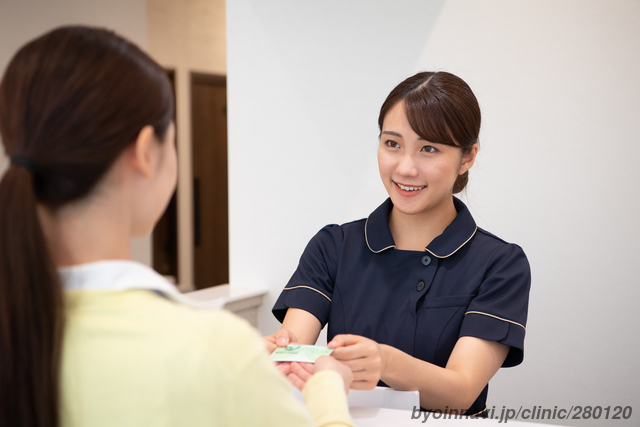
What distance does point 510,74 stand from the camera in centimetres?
237

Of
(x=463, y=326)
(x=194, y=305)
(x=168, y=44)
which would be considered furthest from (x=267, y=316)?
(x=168, y=44)

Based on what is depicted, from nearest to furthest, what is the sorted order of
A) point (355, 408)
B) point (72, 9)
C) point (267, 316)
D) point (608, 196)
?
point (355, 408) < point (608, 196) < point (267, 316) < point (72, 9)

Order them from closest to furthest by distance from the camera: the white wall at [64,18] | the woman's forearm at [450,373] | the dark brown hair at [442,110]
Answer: the woman's forearm at [450,373] < the dark brown hair at [442,110] < the white wall at [64,18]

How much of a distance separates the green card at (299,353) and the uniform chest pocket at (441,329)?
0.40 metres

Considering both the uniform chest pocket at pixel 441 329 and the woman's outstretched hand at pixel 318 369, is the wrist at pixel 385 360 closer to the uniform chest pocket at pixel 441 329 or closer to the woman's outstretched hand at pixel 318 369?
the woman's outstretched hand at pixel 318 369

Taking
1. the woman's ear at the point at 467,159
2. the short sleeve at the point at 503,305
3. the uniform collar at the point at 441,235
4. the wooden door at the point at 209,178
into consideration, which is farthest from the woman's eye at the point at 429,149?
the wooden door at the point at 209,178

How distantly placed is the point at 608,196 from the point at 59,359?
7.23 feet

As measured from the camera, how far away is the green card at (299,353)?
1.20 metres

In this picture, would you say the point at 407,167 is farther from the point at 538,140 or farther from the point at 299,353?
the point at 538,140

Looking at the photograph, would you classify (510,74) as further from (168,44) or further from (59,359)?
(168,44)

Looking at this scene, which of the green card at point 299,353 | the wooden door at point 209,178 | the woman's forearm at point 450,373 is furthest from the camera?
the wooden door at point 209,178

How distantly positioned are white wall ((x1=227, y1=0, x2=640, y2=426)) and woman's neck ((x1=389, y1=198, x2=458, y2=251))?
809 mm

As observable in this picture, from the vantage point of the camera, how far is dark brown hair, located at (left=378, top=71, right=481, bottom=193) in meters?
1.53

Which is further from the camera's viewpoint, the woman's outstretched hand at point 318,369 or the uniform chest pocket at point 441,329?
the uniform chest pocket at point 441,329
